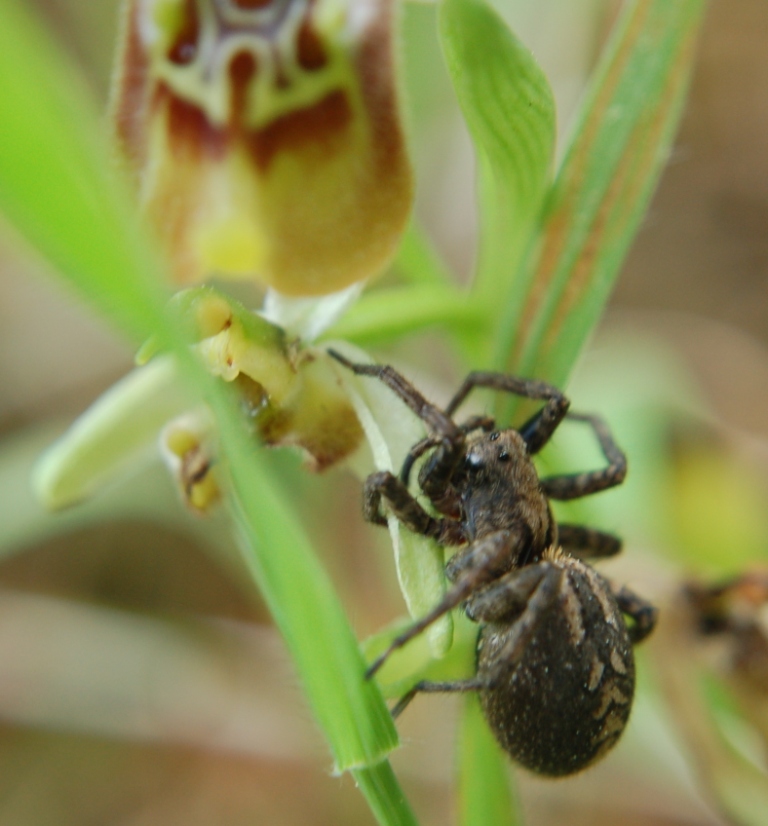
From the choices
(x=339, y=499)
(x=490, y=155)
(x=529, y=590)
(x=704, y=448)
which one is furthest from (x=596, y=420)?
(x=339, y=499)

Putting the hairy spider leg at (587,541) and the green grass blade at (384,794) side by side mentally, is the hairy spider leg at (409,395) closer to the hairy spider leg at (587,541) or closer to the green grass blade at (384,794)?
the hairy spider leg at (587,541)

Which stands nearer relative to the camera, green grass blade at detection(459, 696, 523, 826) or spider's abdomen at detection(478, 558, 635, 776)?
spider's abdomen at detection(478, 558, 635, 776)

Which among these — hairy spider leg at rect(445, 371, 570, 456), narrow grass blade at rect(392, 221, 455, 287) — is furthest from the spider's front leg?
narrow grass blade at rect(392, 221, 455, 287)

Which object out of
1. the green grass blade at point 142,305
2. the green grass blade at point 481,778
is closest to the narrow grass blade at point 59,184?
the green grass blade at point 142,305

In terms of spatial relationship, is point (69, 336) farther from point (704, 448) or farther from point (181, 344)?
point (181, 344)

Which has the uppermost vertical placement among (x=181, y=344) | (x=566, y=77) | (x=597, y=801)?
(x=181, y=344)

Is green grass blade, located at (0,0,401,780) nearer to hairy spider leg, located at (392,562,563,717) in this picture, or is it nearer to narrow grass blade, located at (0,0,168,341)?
narrow grass blade, located at (0,0,168,341)

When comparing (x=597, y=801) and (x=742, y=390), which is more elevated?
(x=742, y=390)
